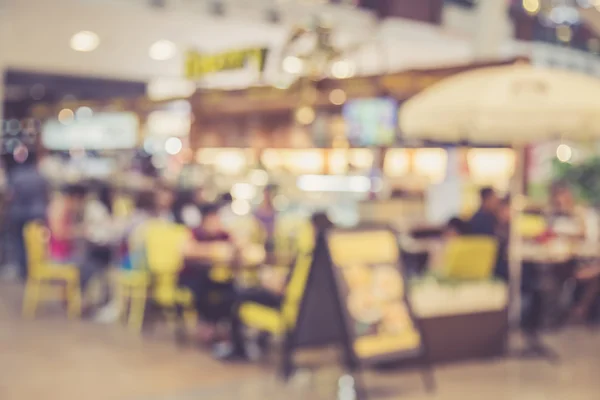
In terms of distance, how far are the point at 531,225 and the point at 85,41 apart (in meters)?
6.75

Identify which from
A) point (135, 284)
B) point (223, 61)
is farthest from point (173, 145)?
point (135, 284)

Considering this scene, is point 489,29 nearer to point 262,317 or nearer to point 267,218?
point 267,218

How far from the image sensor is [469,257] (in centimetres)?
664

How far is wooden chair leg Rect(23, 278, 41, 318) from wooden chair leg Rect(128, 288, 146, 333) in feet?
3.34

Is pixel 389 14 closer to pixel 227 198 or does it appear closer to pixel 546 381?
pixel 227 198

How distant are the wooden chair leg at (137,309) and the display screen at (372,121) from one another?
407 centimetres

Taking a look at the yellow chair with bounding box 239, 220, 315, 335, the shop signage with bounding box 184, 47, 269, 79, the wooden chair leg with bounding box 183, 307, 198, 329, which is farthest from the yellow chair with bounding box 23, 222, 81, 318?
the shop signage with bounding box 184, 47, 269, 79

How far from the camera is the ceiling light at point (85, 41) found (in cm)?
1057

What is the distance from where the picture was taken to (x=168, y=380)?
5859 millimetres

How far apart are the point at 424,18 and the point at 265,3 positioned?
104 inches

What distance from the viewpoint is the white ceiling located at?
30.0 feet

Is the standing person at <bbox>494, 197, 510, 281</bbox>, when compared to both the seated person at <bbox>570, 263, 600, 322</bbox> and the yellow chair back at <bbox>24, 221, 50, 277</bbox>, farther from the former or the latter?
the yellow chair back at <bbox>24, 221, 50, 277</bbox>

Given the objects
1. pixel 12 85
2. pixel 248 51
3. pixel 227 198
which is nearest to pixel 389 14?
pixel 248 51

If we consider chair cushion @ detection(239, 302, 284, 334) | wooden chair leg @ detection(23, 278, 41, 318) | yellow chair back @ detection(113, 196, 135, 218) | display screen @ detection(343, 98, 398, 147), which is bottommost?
wooden chair leg @ detection(23, 278, 41, 318)
